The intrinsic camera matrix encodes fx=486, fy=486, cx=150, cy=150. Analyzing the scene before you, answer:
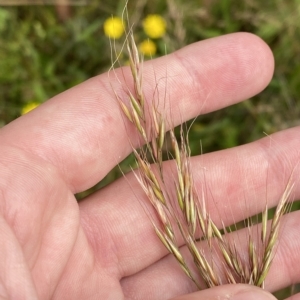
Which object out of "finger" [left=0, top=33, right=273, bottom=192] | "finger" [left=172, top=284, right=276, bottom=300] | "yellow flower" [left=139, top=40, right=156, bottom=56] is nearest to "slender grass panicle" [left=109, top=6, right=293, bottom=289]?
"finger" [left=0, top=33, right=273, bottom=192]

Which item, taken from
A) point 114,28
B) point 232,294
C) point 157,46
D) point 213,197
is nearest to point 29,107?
point 114,28

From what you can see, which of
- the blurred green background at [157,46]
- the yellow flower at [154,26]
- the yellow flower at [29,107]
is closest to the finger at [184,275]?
the blurred green background at [157,46]

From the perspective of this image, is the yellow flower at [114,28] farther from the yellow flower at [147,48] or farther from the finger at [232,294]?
the finger at [232,294]

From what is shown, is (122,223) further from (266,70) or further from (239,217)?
(266,70)

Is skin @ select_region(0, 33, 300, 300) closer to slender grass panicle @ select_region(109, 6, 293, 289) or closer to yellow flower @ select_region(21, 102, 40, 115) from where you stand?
slender grass panicle @ select_region(109, 6, 293, 289)

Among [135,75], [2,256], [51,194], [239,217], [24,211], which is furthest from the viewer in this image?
[239,217]

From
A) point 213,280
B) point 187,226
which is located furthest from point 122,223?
point 213,280
